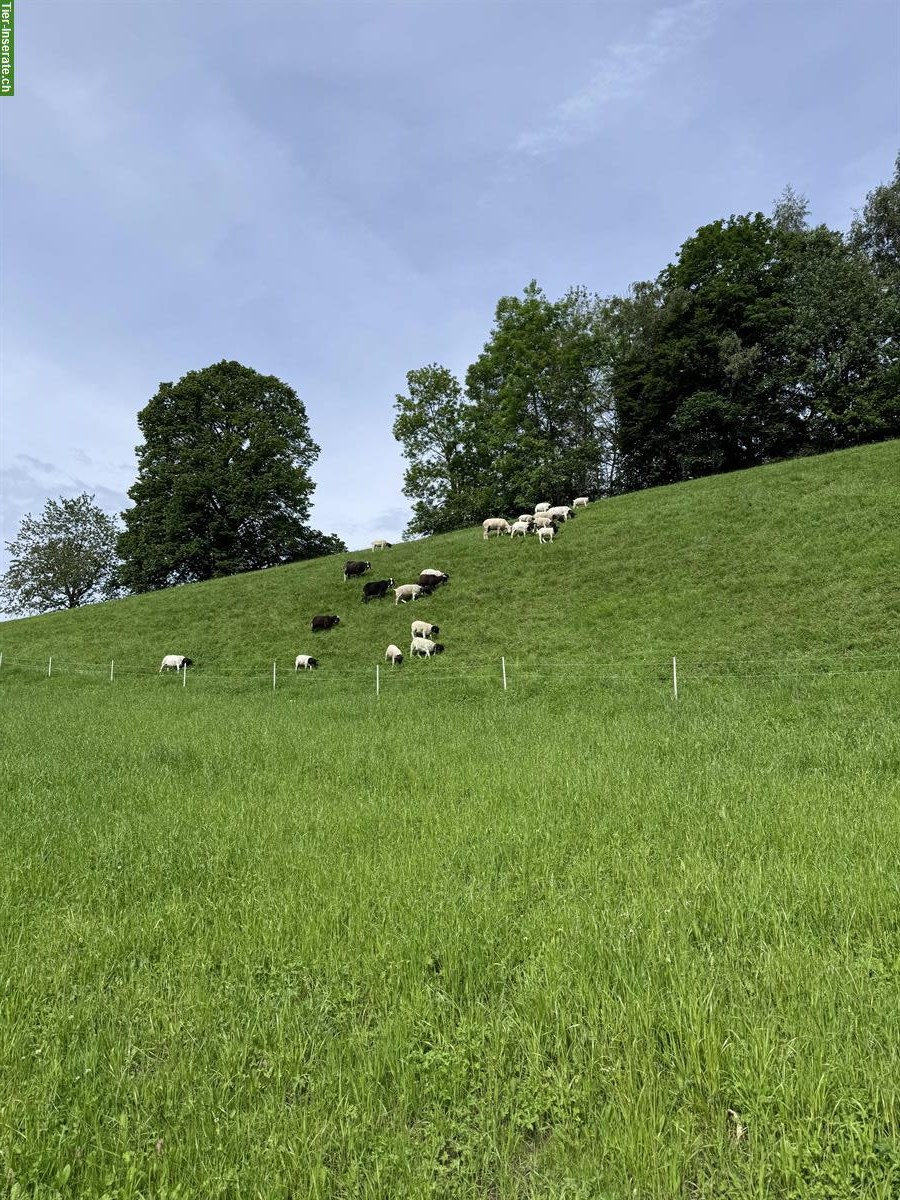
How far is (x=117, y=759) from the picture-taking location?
10875 millimetres

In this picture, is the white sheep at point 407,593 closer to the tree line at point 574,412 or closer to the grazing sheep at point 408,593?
the grazing sheep at point 408,593

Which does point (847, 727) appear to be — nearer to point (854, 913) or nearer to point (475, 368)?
point (854, 913)

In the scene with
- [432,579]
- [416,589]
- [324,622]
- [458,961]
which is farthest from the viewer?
[432,579]

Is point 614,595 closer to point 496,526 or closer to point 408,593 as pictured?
point 408,593

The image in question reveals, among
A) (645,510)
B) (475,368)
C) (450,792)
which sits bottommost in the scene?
(450,792)

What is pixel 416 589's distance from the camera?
3159cm

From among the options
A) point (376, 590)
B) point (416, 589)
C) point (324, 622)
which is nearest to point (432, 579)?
point (416, 589)

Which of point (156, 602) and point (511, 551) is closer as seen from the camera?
point (511, 551)

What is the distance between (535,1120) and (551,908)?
192 cm

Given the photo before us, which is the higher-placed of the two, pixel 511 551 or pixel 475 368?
pixel 475 368

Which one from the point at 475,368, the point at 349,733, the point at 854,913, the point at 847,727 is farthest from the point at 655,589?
the point at 475,368

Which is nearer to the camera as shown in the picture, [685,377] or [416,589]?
[416,589]

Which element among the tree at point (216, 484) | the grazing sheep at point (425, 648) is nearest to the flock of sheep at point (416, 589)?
the grazing sheep at point (425, 648)

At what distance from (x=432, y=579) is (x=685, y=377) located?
34.0 metres
